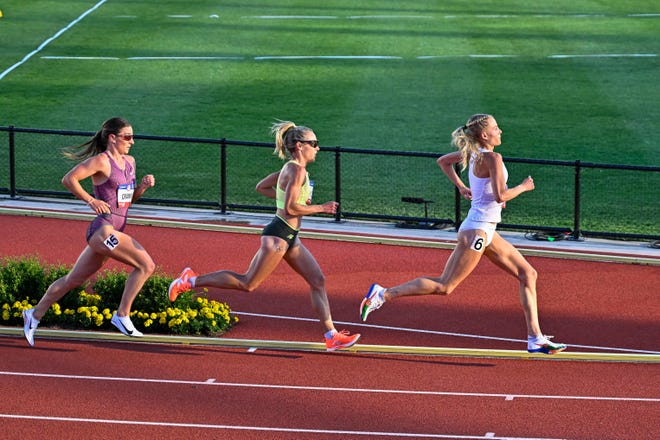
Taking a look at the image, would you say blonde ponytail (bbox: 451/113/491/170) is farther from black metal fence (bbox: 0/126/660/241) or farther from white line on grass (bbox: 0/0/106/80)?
white line on grass (bbox: 0/0/106/80)

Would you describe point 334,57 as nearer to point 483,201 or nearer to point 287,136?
point 287,136

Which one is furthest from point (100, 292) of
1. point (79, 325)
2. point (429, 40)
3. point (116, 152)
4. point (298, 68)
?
point (429, 40)

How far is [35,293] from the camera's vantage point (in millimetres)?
13008

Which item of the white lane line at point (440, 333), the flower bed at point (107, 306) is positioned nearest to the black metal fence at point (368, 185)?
the white lane line at point (440, 333)

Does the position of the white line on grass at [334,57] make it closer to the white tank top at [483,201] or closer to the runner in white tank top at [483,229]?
the runner in white tank top at [483,229]

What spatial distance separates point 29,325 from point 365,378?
3.30m

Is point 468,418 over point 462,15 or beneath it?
beneath

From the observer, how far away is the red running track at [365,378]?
980 cm

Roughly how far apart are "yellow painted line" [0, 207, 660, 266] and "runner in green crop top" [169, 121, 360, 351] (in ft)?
17.4

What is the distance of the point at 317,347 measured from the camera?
11852 millimetres

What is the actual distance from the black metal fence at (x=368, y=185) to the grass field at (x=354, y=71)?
0.23 meters

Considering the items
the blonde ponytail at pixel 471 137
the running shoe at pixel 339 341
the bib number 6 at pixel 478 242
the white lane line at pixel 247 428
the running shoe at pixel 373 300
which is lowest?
the white lane line at pixel 247 428

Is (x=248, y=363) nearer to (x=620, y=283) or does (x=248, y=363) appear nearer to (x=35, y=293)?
(x=35, y=293)

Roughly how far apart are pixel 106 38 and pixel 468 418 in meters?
28.7
